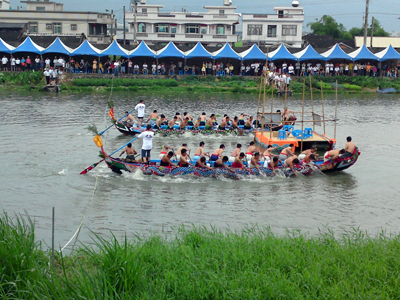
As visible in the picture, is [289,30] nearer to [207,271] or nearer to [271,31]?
[271,31]

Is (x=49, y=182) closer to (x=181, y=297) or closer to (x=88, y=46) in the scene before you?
(x=181, y=297)

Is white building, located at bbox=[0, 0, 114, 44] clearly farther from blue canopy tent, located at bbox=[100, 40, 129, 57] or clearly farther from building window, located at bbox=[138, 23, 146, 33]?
blue canopy tent, located at bbox=[100, 40, 129, 57]

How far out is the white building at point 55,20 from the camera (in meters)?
60.9

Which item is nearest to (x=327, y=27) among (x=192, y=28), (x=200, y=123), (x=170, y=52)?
(x=192, y=28)

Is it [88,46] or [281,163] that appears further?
[88,46]

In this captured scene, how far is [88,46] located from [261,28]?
33.1m

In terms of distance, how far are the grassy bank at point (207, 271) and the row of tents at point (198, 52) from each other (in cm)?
3576

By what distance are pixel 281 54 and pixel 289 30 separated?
27.0 m

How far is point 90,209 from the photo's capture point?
13.3 m

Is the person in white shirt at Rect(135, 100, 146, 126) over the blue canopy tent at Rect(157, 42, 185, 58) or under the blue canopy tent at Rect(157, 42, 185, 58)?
under

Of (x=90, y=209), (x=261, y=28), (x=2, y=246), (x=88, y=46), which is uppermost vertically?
(x=261, y=28)

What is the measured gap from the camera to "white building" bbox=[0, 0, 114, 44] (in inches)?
2398

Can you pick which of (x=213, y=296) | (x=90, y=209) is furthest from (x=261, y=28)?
(x=213, y=296)

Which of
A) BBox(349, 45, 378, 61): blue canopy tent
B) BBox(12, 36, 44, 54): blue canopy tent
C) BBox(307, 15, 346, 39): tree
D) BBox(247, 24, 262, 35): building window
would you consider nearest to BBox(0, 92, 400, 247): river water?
BBox(12, 36, 44, 54): blue canopy tent
